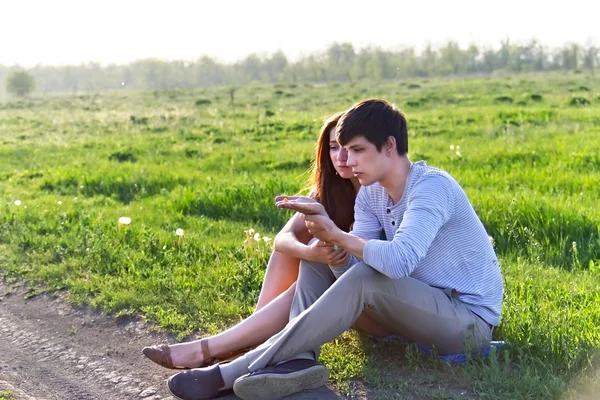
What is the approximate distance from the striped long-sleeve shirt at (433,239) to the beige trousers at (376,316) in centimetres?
11

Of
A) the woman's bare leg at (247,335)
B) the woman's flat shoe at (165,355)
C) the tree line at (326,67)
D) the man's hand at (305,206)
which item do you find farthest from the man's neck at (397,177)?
the tree line at (326,67)

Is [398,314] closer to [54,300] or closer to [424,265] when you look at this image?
[424,265]

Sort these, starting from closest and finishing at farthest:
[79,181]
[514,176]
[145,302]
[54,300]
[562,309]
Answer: [562,309]
[145,302]
[54,300]
[514,176]
[79,181]

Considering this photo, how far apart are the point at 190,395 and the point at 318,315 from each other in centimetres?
75

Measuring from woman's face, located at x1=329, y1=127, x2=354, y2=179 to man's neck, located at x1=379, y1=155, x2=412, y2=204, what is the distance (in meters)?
0.43

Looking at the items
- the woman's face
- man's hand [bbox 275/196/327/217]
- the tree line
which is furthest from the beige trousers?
the tree line

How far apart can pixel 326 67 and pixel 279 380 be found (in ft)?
221

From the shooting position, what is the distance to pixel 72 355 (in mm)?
4336

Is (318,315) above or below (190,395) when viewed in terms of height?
above

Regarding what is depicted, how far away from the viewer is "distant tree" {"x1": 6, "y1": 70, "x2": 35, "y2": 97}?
62344mm

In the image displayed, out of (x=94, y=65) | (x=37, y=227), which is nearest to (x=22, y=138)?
(x=37, y=227)

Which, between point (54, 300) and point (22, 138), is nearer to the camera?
point (54, 300)

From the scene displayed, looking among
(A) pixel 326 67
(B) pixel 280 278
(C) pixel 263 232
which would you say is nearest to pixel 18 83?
(A) pixel 326 67

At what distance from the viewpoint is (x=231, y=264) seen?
17.9 ft
